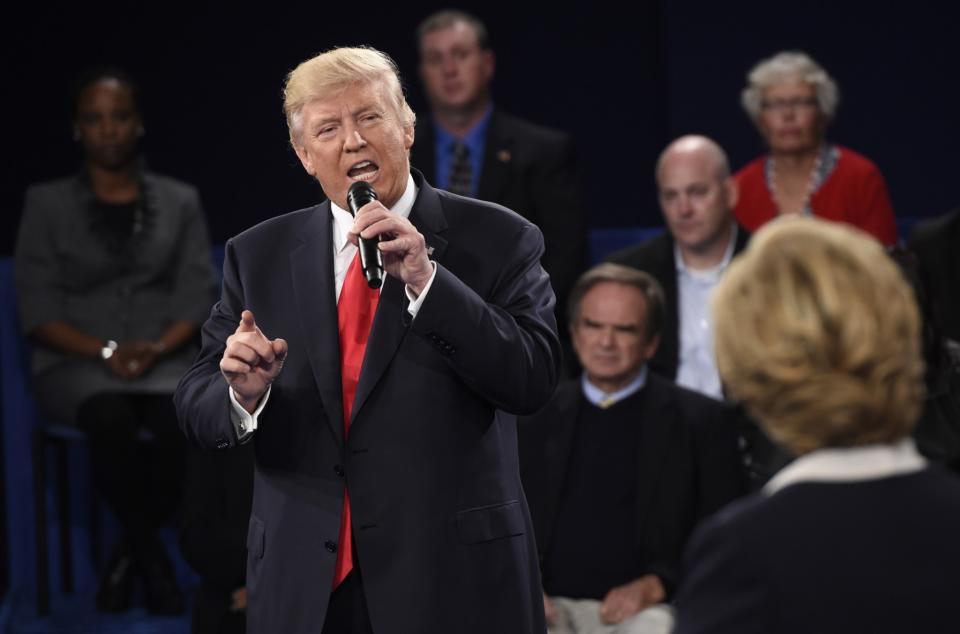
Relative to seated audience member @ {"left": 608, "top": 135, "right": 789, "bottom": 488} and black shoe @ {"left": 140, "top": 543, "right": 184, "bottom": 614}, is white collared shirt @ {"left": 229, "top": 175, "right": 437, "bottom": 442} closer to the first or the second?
seated audience member @ {"left": 608, "top": 135, "right": 789, "bottom": 488}

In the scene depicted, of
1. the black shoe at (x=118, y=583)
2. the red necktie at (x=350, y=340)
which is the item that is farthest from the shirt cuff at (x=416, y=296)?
the black shoe at (x=118, y=583)

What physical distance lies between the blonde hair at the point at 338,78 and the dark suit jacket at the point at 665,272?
7.47 ft

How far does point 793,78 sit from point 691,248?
2.63 ft

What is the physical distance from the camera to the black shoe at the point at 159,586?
437 cm

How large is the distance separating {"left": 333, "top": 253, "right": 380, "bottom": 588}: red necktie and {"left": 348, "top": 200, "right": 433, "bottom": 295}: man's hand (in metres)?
0.17

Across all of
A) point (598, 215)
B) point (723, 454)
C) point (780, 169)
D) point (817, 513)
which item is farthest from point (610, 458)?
point (598, 215)

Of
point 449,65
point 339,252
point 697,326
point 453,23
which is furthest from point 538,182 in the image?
point 339,252

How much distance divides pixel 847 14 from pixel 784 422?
5012 millimetres

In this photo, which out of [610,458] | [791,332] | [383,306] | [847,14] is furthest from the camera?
[847,14]

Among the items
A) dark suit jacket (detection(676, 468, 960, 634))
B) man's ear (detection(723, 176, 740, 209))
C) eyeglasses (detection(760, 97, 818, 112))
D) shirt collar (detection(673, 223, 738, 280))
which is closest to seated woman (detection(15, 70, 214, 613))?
shirt collar (detection(673, 223, 738, 280))

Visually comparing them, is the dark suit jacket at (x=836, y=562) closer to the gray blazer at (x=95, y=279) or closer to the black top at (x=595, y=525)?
the black top at (x=595, y=525)

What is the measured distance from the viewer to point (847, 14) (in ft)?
19.7

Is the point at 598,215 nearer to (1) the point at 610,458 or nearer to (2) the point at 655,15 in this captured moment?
(2) the point at 655,15

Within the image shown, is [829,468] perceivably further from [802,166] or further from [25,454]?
[25,454]
